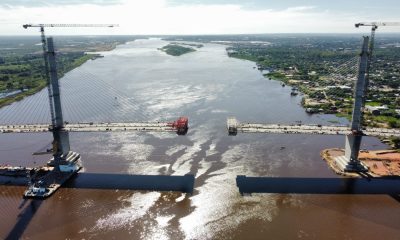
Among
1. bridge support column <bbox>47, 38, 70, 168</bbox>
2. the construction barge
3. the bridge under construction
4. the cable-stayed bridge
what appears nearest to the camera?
the construction barge

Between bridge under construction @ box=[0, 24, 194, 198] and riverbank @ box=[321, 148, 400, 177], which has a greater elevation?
bridge under construction @ box=[0, 24, 194, 198]

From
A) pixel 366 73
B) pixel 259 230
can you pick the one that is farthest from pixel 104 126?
pixel 366 73

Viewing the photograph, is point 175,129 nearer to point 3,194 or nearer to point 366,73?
point 3,194

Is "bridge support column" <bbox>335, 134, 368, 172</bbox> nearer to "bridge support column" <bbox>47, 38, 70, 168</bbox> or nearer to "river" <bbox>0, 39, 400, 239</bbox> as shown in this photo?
"river" <bbox>0, 39, 400, 239</bbox>

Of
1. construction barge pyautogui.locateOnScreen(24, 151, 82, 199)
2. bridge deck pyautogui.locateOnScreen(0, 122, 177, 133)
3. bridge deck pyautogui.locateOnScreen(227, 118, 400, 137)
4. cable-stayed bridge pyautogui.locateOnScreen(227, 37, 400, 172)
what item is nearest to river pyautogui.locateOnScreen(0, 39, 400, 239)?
construction barge pyautogui.locateOnScreen(24, 151, 82, 199)

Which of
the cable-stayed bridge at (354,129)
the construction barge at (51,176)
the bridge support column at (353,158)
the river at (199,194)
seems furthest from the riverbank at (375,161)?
the construction barge at (51,176)

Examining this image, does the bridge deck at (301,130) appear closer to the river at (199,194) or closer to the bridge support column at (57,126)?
the river at (199,194)

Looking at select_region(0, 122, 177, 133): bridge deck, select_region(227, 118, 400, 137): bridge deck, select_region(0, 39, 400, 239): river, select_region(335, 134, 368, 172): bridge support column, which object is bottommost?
select_region(0, 39, 400, 239): river

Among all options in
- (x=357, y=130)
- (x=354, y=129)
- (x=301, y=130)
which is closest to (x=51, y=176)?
(x=301, y=130)

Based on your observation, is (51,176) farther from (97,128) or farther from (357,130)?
(357,130)
